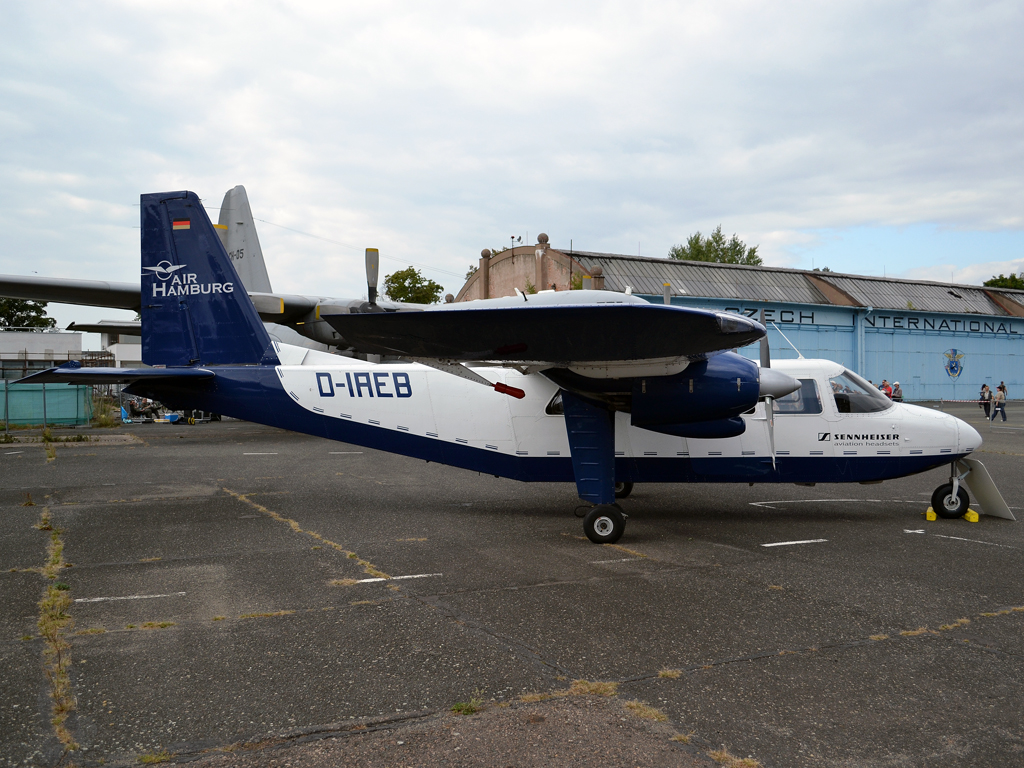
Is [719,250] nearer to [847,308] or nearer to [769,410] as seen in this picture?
[847,308]

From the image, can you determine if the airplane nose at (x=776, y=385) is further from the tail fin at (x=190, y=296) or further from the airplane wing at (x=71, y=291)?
the airplane wing at (x=71, y=291)

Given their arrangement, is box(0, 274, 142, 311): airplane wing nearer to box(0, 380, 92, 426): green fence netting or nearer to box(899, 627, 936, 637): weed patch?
box(0, 380, 92, 426): green fence netting

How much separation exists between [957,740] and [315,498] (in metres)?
9.46

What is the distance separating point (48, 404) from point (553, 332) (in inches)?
1148

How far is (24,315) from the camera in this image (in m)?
71.1

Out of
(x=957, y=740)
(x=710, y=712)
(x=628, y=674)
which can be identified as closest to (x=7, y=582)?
(x=628, y=674)

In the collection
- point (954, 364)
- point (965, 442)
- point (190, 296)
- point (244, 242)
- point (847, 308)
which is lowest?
point (965, 442)

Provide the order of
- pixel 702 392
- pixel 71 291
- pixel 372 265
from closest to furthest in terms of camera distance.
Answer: pixel 702 392 < pixel 372 265 < pixel 71 291

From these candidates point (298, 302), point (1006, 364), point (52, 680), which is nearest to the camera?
point (52, 680)

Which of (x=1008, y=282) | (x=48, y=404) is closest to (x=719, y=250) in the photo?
(x=1008, y=282)

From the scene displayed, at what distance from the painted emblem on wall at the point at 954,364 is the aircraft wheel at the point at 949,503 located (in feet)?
131

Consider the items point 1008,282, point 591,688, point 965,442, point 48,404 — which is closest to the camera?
point 591,688

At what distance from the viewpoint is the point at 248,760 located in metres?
3.37

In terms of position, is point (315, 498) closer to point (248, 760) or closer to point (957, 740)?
point (248, 760)
